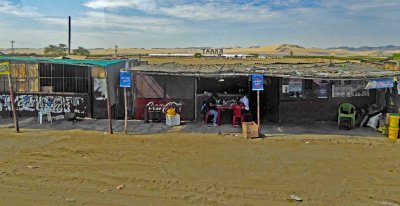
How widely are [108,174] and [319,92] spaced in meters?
10.1

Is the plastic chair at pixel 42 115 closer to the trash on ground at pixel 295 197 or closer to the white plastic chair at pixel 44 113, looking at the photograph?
the white plastic chair at pixel 44 113

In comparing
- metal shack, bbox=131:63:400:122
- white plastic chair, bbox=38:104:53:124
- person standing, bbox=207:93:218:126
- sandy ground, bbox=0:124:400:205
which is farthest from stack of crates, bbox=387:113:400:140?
white plastic chair, bbox=38:104:53:124

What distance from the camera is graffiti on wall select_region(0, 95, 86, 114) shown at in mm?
16656

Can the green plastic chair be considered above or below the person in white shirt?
below

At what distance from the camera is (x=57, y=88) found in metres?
16.8

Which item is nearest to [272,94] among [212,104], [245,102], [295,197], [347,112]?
[245,102]

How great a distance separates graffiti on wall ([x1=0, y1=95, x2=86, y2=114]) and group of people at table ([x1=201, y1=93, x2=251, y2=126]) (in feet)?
18.2

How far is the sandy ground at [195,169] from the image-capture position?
7.66 m

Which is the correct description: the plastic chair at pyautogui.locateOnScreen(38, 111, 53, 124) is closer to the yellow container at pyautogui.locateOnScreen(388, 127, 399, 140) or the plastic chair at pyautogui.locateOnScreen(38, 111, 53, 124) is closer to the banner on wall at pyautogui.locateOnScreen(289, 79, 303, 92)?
the banner on wall at pyautogui.locateOnScreen(289, 79, 303, 92)

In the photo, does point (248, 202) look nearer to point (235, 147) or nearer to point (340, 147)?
point (235, 147)

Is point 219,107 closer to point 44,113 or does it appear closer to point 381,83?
point 381,83

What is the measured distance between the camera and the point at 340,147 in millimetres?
11891

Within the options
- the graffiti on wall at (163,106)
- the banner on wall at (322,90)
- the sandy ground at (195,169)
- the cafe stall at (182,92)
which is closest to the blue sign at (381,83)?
the banner on wall at (322,90)

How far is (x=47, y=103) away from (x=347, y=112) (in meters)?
13.0
